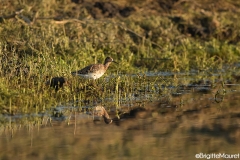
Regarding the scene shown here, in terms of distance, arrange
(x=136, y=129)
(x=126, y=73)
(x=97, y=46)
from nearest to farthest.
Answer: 1. (x=136, y=129)
2. (x=126, y=73)
3. (x=97, y=46)

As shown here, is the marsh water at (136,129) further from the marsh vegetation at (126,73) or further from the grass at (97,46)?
the grass at (97,46)

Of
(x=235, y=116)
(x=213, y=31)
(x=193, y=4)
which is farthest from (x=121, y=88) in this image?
(x=193, y=4)

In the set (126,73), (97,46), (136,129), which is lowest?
(136,129)

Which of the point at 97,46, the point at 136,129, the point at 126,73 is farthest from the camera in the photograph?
the point at 97,46

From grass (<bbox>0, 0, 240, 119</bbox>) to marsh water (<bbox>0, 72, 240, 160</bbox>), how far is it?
0.36 m

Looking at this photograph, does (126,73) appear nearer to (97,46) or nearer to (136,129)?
(97,46)

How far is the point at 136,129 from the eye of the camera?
9.52 metres

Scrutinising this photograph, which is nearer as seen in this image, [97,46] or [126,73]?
[126,73]

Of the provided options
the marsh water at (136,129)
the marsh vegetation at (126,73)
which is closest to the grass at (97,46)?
the marsh vegetation at (126,73)

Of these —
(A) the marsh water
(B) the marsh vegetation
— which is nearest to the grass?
(B) the marsh vegetation

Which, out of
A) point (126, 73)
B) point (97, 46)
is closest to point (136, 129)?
point (126, 73)

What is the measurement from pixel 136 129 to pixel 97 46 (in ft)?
21.3

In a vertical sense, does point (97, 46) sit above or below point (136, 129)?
above

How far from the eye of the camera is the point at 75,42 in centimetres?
1524
